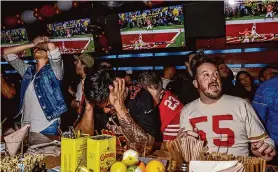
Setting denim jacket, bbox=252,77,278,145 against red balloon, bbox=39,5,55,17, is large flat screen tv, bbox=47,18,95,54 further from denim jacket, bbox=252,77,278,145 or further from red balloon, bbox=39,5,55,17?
denim jacket, bbox=252,77,278,145

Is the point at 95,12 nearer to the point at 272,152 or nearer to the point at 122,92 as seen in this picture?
the point at 122,92

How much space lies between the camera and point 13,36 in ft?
15.3

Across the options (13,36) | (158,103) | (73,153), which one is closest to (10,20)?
(13,36)

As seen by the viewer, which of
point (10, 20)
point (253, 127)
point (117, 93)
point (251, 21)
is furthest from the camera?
point (10, 20)

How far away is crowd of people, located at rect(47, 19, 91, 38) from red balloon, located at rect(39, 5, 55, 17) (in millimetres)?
181

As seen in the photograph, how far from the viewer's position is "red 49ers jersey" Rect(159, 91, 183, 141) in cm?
338

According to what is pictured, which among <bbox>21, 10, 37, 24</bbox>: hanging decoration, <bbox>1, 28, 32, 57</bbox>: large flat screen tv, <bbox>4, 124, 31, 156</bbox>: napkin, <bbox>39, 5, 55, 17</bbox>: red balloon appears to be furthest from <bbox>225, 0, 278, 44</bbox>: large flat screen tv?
<bbox>1, 28, 32, 57</bbox>: large flat screen tv

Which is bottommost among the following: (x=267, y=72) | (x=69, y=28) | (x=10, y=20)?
(x=267, y=72)

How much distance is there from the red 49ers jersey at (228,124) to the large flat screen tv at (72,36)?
177cm

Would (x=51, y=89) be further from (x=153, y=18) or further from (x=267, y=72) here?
(x=267, y=72)

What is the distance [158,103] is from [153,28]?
87 centimetres

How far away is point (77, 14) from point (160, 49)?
1329mm

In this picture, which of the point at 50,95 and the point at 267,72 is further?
the point at 50,95

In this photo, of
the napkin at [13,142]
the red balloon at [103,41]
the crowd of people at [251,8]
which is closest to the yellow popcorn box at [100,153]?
the napkin at [13,142]
